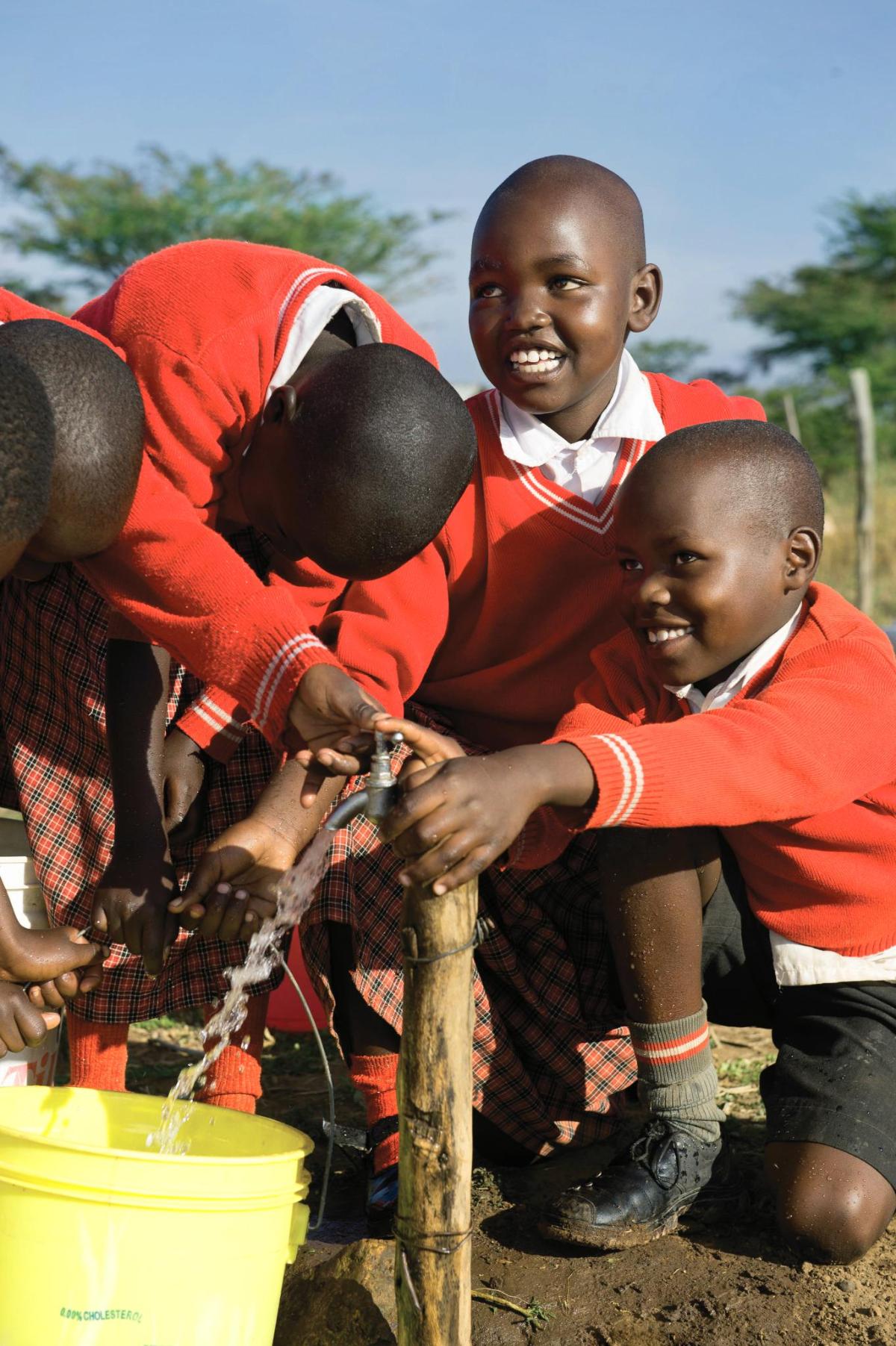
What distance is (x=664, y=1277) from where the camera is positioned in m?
2.00

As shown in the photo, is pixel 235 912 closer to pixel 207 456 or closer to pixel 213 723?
pixel 213 723

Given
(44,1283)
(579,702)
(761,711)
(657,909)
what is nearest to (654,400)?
(579,702)

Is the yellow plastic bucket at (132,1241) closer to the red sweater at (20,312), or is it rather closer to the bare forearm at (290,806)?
the bare forearm at (290,806)

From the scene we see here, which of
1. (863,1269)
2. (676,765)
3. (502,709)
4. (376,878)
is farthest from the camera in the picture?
(502,709)

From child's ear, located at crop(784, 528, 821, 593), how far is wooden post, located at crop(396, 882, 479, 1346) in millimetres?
820

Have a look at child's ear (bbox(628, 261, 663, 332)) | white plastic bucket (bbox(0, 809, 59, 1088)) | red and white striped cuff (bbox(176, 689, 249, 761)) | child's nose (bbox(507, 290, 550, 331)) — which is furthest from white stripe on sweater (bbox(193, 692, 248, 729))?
child's ear (bbox(628, 261, 663, 332))

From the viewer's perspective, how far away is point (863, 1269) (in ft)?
6.59

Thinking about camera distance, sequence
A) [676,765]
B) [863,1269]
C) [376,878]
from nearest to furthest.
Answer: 1. [676,765]
2. [863,1269]
3. [376,878]

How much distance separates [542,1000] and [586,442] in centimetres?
98

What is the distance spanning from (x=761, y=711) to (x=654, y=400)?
2.60 feet

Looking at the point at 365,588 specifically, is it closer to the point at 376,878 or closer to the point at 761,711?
the point at 376,878

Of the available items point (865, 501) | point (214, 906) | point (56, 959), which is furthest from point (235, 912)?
point (865, 501)

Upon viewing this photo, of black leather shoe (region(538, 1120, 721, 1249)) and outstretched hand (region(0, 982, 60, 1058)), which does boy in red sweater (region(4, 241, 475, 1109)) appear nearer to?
outstretched hand (region(0, 982, 60, 1058))

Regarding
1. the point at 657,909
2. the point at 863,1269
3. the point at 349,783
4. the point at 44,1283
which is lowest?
the point at 863,1269
